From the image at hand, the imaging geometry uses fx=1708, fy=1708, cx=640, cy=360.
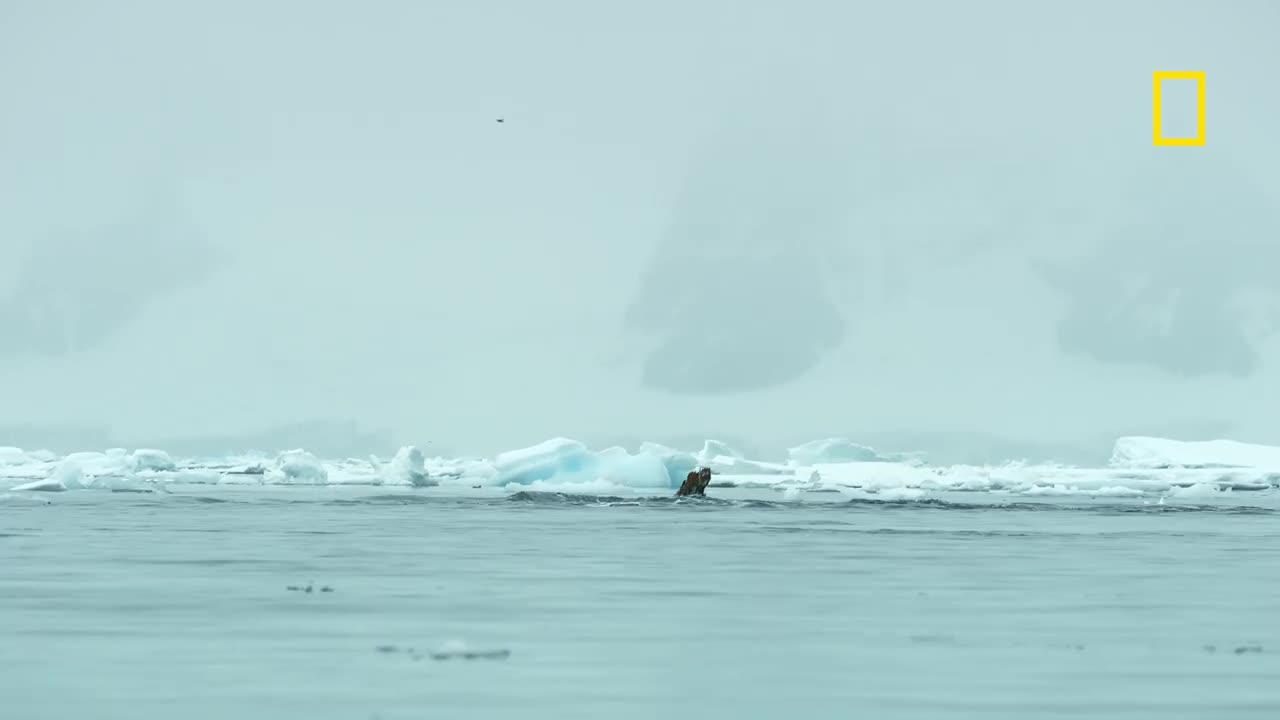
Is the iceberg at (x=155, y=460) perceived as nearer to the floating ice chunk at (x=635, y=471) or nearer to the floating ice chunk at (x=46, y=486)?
the floating ice chunk at (x=46, y=486)

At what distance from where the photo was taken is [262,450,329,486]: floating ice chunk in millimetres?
72875

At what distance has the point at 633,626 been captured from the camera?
14.2m

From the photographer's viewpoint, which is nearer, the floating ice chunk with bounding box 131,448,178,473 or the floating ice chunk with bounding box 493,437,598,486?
the floating ice chunk with bounding box 493,437,598,486

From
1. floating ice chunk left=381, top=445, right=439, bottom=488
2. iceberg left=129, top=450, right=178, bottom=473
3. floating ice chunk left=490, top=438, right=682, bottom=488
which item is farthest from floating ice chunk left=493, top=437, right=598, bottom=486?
iceberg left=129, top=450, right=178, bottom=473

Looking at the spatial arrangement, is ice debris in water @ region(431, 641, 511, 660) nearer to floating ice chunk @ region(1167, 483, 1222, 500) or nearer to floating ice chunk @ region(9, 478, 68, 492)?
floating ice chunk @ region(9, 478, 68, 492)

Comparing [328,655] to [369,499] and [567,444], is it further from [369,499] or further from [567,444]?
[567,444]

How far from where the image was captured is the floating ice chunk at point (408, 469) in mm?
68188

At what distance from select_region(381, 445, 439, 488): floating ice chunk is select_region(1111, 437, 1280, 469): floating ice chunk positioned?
40.8 m

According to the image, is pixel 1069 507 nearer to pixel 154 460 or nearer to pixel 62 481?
pixel 62 481

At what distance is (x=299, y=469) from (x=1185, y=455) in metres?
48.9

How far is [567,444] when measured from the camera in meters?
65.8

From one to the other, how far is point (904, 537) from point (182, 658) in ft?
65.8

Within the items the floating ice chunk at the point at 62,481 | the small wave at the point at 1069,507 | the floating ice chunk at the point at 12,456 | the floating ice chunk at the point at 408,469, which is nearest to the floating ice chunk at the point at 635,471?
the floating ice chunk at the point at 408,469

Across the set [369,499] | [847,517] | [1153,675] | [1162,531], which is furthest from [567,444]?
[1153,675]
